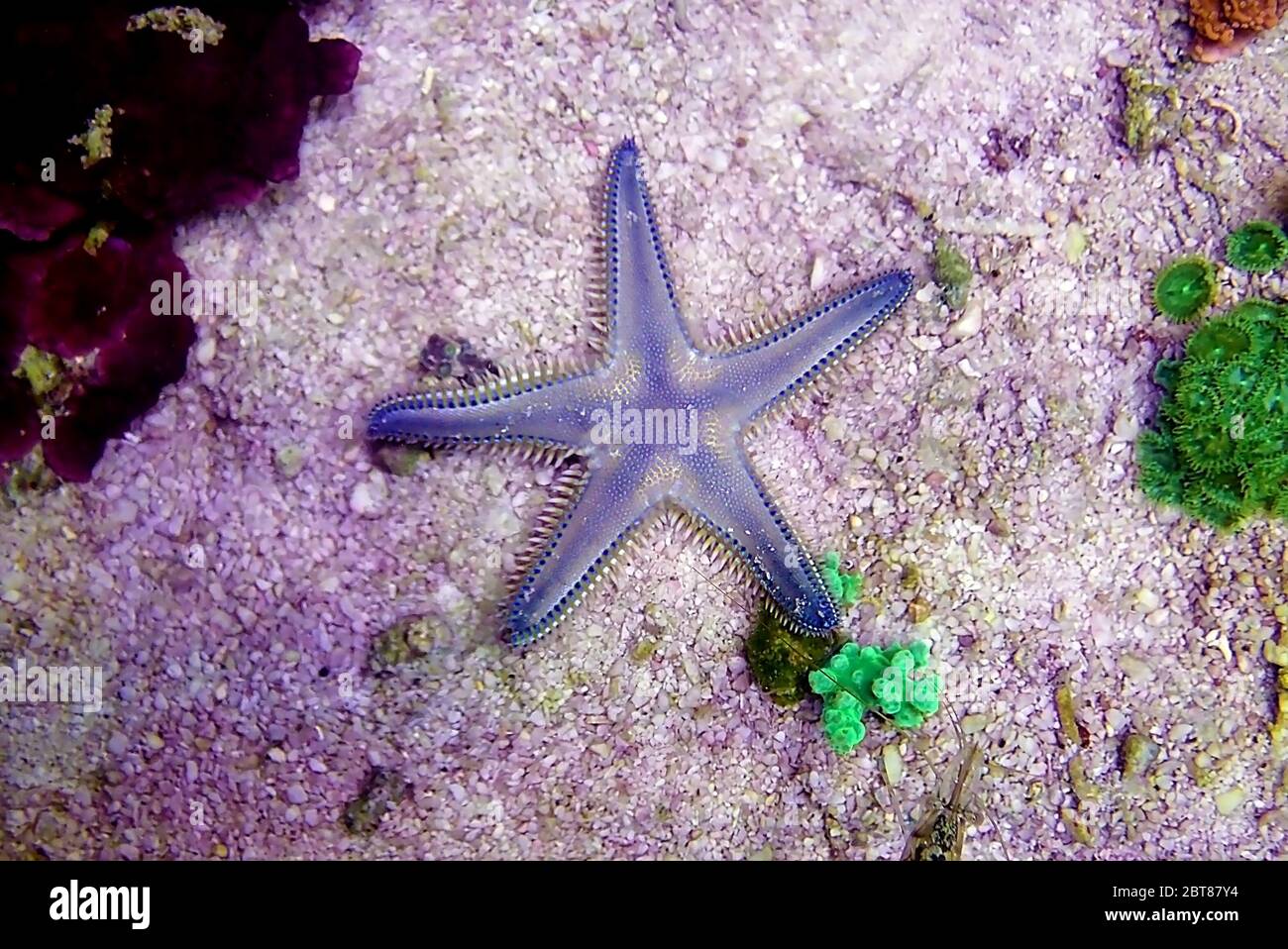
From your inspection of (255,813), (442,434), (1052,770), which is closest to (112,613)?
(255,813)

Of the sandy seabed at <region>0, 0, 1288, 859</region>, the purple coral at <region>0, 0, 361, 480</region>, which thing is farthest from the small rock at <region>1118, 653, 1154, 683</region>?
the purple coral at <region>0, 0, 361, 480</region>

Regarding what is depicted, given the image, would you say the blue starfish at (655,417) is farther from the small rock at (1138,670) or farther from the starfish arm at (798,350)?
the small rock at (1138,670)

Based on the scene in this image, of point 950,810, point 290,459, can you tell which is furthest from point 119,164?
point 950,810

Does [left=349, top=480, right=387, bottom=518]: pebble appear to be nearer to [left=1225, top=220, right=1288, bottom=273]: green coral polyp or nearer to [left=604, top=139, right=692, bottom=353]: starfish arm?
[left=604, top=139, right=692, bottom=353]: starfish arm

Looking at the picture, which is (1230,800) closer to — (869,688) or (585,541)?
(869,688)
